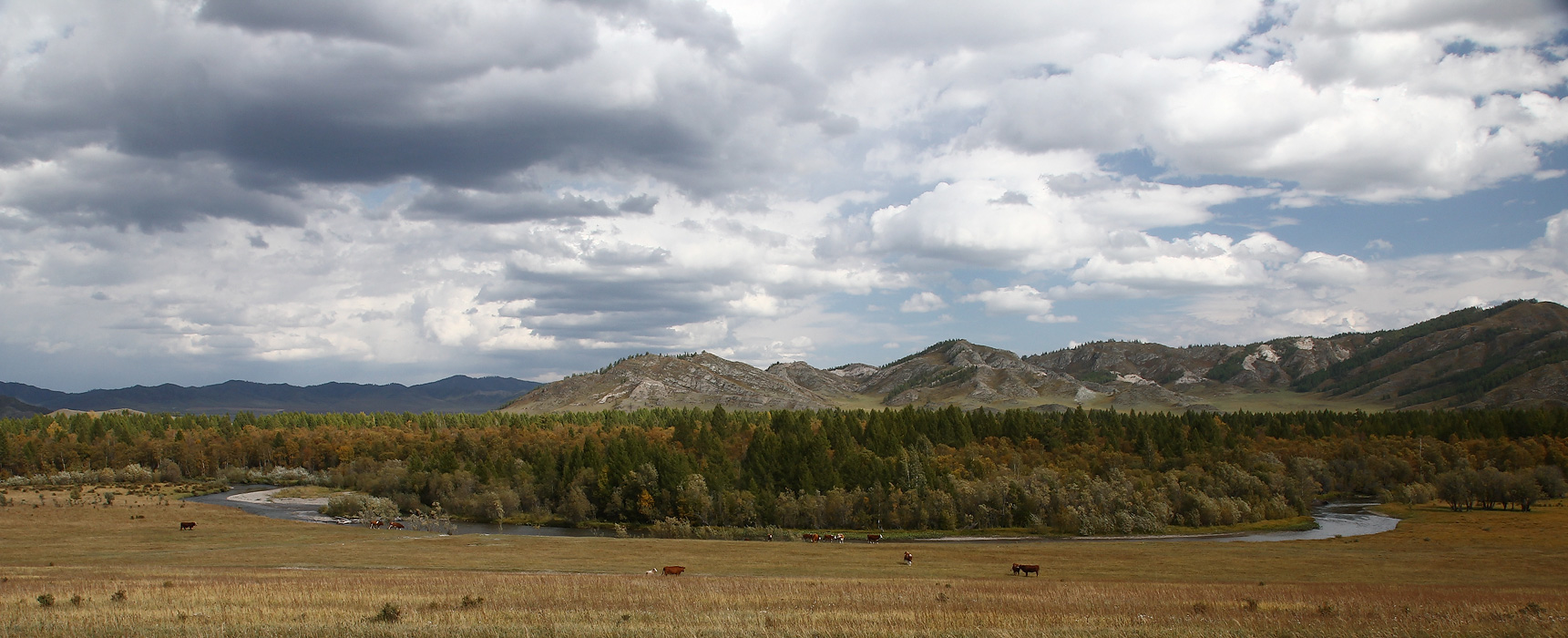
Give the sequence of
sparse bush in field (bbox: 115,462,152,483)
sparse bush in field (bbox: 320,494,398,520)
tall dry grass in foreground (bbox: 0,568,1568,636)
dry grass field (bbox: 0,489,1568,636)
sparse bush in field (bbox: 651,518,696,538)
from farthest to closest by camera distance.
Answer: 1. sparse bush in field (bbox: 115,462,152,483)
2. sparse bush in field (bbox: 320,494,398,520)
3. sparse bush in field (bbox: 651,518,696,538)
4. dry grass field (bbox: 0,489,1568,636)
5. tall dry grass in foreground (bbox: 0,568,1568,636)

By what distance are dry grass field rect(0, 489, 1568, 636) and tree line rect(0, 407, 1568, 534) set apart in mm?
29589

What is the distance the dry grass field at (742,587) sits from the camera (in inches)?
1044

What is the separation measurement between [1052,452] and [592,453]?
84.6 m

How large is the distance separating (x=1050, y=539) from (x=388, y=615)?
92194 millimetres

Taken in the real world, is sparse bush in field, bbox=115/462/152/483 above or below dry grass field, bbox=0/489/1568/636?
below

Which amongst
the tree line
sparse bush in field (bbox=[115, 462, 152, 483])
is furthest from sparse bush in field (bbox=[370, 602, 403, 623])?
sparse bush in field (bbox=[115, 462, 152, 483])

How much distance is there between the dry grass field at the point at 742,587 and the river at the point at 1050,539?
45.0 feet

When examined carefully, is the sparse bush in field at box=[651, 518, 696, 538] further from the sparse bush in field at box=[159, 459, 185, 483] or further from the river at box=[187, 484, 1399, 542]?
the sparse bush in field at box=[159, 459, 185, 483]

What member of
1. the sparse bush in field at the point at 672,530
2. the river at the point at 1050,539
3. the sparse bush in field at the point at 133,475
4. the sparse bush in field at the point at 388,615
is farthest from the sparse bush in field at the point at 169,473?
the sparse bush in field at the point at 388,615

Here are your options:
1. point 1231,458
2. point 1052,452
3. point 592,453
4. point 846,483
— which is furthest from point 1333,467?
point 592,453

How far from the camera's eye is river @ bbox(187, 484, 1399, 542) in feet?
341

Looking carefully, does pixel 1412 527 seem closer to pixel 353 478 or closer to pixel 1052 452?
pixel 1052 452

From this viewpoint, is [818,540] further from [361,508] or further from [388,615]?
[388,615]

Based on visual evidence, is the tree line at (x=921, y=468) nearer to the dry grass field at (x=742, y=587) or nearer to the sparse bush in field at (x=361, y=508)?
the sparse bush in field at (x=361, y=508)
